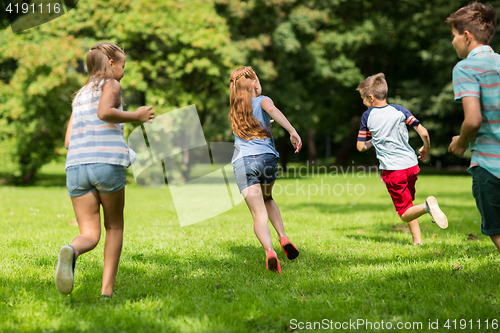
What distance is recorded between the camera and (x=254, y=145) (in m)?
4.27

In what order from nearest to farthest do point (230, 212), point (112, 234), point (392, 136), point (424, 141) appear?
point (112, 234) → point (424, 141) → point (392, 136) → point (230, 212)

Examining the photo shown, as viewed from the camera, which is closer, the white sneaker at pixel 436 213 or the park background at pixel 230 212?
the park background at pixel 230 212

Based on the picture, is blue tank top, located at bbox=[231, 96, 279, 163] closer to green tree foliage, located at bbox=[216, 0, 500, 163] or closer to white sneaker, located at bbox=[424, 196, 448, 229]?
white sneaker, located at bbox=[424, 196, 448, 229]

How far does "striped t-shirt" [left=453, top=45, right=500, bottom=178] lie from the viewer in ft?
9.44

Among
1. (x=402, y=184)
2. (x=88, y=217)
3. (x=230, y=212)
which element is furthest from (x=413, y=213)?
(x=230, y=212)

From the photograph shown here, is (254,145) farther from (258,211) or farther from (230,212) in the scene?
(230,212)

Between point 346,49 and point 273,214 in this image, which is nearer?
point 273,214

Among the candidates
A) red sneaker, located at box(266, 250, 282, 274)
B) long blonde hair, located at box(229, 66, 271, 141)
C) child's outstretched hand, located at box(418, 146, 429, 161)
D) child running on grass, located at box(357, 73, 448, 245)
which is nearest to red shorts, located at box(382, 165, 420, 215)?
child running on grass, located at box(357, 73, 448, 245)

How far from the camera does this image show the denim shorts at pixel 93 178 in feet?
9.78

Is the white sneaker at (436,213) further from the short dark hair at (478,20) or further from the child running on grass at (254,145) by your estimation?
the short dark hair at (478,20)

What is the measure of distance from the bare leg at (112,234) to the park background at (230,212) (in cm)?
21

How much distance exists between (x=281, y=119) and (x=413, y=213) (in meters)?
2.05

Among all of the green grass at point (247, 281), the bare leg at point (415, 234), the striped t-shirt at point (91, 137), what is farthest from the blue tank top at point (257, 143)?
the bare leg at point (415, 234)

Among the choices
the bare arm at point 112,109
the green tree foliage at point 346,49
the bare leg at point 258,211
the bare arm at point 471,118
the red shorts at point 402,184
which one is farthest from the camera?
the green tree foliage at point 346,49
